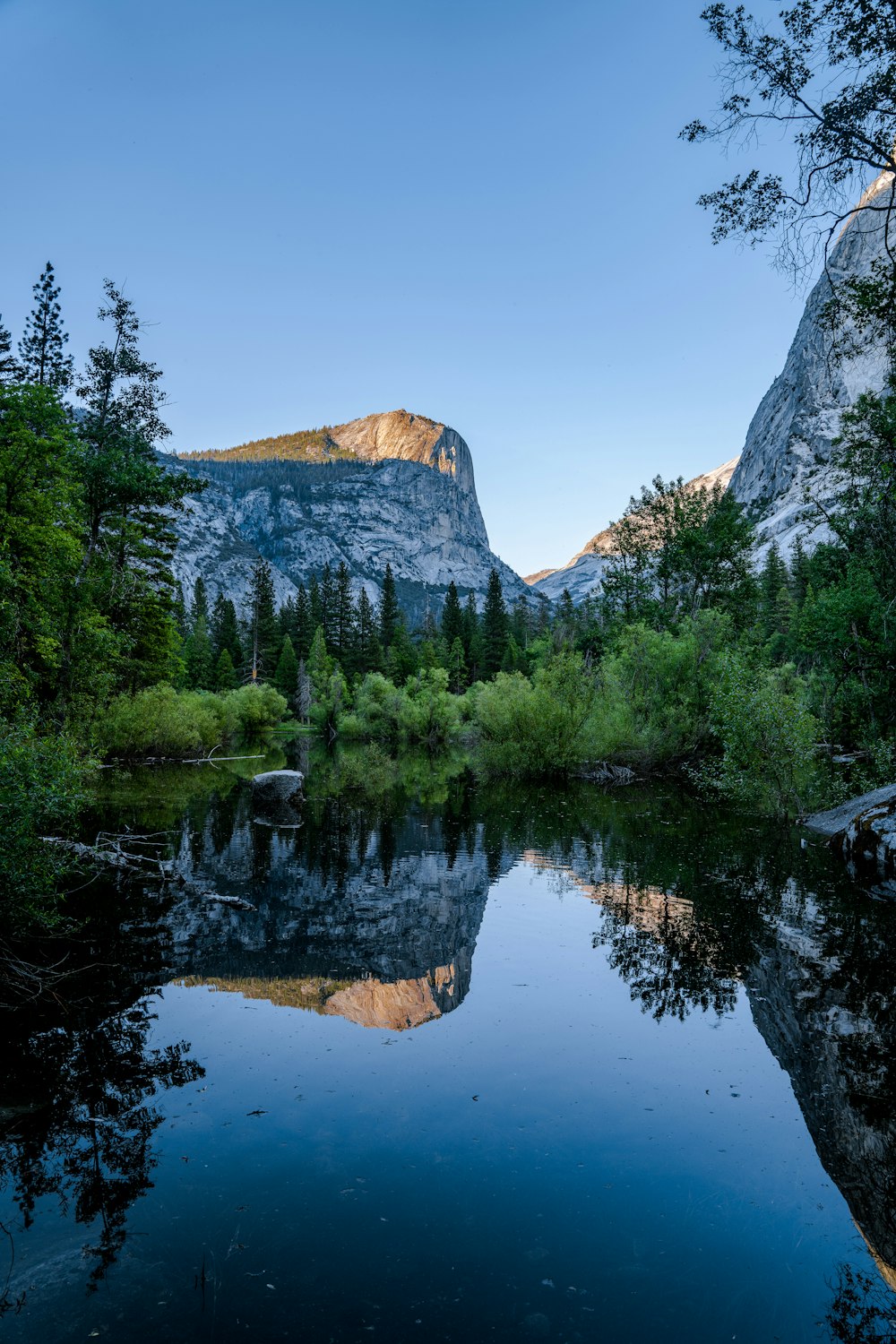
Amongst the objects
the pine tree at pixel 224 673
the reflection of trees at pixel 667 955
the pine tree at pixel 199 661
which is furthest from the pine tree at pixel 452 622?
the reflection of trees at pixel 667 955

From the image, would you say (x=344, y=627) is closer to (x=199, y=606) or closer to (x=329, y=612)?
(x=329, y=612)

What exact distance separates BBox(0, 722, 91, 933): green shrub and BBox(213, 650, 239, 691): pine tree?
225 feet

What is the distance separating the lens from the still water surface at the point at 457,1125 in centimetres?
433

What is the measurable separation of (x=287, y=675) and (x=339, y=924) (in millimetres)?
71129

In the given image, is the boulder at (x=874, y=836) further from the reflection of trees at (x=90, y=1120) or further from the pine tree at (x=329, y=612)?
the pine tree at (x=329, y=612)

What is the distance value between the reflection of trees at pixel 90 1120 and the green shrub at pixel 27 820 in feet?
4.98

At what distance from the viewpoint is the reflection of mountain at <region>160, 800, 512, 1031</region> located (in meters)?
9.18

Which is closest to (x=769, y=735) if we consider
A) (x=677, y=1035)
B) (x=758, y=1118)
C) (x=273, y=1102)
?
(x=677, y=1035)

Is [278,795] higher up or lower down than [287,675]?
lower down

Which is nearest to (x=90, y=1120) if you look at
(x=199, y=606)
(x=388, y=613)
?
(x=388, y=613)

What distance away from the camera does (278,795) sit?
24078 mm

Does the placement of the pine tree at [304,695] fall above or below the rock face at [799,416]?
below

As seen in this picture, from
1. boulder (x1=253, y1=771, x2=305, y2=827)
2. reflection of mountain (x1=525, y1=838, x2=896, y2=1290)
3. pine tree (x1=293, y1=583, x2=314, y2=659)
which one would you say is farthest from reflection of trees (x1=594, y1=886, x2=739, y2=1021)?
pine tree (x1=293, y1=583, x2=314, y2=659)

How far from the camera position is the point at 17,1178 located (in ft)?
17.3
